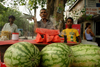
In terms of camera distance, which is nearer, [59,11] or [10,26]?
[10,26]

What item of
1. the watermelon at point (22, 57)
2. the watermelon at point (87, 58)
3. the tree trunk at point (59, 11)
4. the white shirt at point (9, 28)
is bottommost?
the watermelon at point (87, 58)

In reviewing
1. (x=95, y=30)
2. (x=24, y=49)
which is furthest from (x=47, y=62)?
(x=95, y=30)

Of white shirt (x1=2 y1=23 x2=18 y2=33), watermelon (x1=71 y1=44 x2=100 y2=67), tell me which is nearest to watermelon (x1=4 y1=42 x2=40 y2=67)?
watermelon (x1=71 y1=44 x2=100 y2=67)

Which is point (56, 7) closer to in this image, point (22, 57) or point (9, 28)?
point (9, 28)

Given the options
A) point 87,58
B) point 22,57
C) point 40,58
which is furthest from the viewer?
point 87,58

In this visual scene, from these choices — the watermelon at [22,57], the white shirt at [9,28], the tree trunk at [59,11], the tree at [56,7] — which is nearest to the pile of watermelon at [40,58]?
the watermelon at [22,57]

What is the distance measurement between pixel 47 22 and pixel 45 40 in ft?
3.65

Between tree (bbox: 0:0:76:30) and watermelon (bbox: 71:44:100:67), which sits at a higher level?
tree (bbox: 0:0:76:30)

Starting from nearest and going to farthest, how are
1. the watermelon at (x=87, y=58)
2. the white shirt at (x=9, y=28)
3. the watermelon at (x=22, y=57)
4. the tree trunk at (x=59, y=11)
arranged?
1. the watermelon at (x=22, y=57)
2. the watermelon at (x=87, y=58)
3. the white shirt at (x=9, y=28)
4. the tree trunk at (x=59, y=11)

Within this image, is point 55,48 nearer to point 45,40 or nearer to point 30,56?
point 30,56

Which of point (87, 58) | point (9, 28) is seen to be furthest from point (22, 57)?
point (9, 28)

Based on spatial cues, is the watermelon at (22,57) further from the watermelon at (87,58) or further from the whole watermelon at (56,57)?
the watermelon at (87,58)

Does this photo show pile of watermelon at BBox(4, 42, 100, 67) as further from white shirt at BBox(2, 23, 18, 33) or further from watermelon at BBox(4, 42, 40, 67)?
white shirt at BBox(2, 23, 18, 33)

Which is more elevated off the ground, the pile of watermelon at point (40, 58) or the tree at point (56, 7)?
the tree at point (56, 7)
